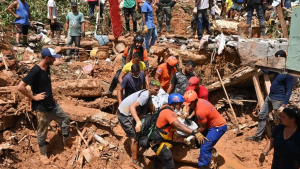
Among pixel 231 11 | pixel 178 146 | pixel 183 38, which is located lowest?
pixel 178 146

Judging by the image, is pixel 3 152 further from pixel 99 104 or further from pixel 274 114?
pixel 274 114

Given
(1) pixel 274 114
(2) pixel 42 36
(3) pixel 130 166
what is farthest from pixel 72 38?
(1) pixel 274 114

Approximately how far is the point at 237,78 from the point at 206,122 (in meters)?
3.21

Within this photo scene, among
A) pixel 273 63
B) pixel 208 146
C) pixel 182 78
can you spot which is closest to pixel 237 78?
pixel 182 78

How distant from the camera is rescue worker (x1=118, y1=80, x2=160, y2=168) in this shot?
5125mm

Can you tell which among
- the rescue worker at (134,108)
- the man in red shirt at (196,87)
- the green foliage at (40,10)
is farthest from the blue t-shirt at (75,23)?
the man in red shirt at (196,87)

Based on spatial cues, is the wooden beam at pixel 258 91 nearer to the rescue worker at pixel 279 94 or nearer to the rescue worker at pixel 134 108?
the rescue worker at pixel 279 94

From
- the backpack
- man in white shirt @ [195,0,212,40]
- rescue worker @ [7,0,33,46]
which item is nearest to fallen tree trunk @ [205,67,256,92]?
man in white shirt @ [195,0,212,40]

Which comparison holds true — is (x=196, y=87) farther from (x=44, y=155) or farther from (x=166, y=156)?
(x=44, y=155)

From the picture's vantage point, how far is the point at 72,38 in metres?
9.69

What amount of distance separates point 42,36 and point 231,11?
33.2 feet

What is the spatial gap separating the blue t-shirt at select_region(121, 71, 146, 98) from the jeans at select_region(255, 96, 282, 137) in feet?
9.74

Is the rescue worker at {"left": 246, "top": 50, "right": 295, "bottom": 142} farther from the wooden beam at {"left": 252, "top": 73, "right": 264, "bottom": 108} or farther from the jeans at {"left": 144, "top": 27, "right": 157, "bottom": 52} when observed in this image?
the jeans at {"left": 144, "top": 27, "right": 157, "bottom": 52}

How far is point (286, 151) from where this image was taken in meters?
4.10
